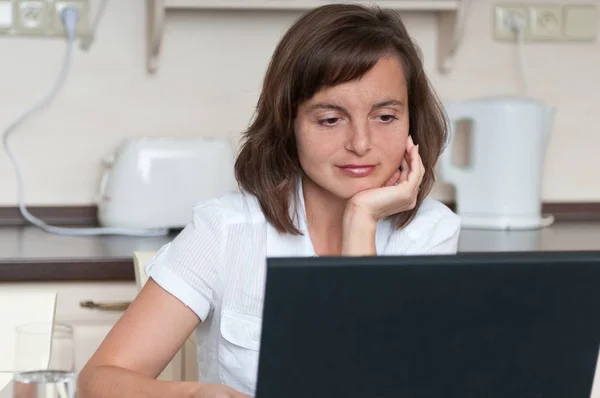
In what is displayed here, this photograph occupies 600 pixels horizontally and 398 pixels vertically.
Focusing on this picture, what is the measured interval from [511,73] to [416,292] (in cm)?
186

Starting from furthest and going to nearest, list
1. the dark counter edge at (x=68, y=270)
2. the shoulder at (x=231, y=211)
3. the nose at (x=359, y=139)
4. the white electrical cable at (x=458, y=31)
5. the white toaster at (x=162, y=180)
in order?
the white electrical cable at (x=458, y=31) → the white toaster at (x=162, y=180) → the dark counter edge at (x=68, y=270) → the shoulder at (x=231, y=211) → the nose at (x=359, y=139)

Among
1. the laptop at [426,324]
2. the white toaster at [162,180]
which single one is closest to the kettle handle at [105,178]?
the white toaster at [162,180]

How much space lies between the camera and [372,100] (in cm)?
128

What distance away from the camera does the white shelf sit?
85.1 inches

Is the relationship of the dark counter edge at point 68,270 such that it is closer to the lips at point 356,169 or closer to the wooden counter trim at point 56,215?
the wooden counter trim at point 56,215

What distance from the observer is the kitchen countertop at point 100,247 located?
5.81 ft

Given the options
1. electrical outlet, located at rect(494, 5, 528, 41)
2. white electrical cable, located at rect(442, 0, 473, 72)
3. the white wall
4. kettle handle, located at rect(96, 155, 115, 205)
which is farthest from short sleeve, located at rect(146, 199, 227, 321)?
electrical outlet, located at rect(494, 5, 528, 41)

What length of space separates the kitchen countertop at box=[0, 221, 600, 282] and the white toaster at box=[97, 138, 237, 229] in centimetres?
5

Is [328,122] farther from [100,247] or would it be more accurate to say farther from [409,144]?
[100,247]

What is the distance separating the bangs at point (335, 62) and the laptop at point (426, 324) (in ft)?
1.86

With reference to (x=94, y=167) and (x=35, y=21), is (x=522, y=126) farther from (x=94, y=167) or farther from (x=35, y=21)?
(x=35, y=21)

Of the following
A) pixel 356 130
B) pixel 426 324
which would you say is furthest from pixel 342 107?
pixel 426 324

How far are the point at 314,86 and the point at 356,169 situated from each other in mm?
121

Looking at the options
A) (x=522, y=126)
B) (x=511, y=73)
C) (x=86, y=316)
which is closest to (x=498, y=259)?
(x=86, y=316)
